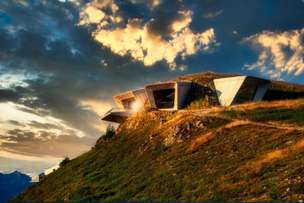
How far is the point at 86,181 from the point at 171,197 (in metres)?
22.3

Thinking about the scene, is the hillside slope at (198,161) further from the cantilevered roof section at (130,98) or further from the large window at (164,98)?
the cantilevered roof section at (130,98)

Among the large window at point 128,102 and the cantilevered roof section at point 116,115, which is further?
the large window at point 128,102

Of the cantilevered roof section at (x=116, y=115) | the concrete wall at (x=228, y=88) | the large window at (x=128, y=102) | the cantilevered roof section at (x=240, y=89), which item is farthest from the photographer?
the large window at (x=128, y=102)

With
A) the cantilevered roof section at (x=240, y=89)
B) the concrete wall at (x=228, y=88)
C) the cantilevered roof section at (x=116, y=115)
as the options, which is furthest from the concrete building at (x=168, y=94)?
the cantilevered roof section at (x=116, y=115)

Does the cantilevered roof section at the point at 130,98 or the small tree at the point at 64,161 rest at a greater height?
the cantilevered roof section at the point at 130,98

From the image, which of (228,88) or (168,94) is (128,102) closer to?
(168,94)

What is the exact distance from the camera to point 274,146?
147 ft

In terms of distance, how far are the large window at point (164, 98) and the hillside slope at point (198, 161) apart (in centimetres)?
610

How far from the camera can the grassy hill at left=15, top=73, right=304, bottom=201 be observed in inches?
1449

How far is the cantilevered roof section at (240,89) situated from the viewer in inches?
2869

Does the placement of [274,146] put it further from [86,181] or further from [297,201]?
[86,181]

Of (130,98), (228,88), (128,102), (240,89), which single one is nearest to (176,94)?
Answer: (228,88)

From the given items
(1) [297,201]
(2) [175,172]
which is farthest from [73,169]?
(1) [297,201]

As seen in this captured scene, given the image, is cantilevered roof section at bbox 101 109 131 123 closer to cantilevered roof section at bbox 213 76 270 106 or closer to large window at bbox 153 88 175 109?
large window at bbox 153 88 175 109
